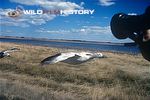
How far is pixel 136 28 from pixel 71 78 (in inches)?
82.0

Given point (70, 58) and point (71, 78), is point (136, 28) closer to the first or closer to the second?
point (71, 78)

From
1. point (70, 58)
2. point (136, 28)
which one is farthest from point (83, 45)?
point (136, 28)

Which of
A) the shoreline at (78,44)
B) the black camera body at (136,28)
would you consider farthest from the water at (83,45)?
the black camera body at (136,28)

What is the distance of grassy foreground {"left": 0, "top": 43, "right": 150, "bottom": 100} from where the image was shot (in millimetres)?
9125

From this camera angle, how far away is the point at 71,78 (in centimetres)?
997

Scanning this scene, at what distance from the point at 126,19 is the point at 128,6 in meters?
0.51

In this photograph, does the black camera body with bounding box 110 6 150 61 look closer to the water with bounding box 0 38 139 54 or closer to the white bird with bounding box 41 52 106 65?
the water with bounding box 0 38 139 54

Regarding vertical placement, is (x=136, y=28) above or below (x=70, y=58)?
above

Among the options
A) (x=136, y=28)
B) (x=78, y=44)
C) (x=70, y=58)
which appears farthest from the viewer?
(x=70, y=58)

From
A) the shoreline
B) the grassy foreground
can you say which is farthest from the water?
the grassy foreground

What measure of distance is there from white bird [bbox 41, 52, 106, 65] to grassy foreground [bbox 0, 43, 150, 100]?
100mm

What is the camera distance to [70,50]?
1028 centimetres

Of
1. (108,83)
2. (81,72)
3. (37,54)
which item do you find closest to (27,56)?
(37,54)

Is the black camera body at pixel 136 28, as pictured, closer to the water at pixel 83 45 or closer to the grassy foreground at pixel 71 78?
the water at pixel 83 45
